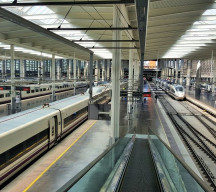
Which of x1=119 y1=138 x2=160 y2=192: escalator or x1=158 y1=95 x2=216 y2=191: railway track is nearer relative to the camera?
x1=119 y1=138 x2=160 y2=192: escalator

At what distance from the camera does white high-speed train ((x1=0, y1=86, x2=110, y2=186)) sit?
948cm

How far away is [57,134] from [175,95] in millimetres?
31172

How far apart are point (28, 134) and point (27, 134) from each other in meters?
0.10

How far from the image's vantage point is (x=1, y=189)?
30.5ft

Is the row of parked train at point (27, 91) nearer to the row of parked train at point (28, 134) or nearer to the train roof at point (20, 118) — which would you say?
the row of parked train at point (28, 134)

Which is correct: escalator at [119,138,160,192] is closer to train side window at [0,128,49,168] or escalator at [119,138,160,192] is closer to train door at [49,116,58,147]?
train side window at [0,128,49,168]

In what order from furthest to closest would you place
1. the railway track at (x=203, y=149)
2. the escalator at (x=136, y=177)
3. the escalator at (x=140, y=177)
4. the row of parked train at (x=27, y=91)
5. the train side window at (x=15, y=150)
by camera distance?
the row of parked train at (x=27, y=91) < the railway track at (x=203, y=149) < the train side window at (x=15, y=150) < the escalator at (x=140, y=177) < the escalator at (x=136, y=177)

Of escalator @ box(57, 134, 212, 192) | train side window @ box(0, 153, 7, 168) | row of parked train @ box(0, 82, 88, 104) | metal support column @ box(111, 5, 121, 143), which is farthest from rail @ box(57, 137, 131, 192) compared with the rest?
row of parked train @ box(0, 82, 88, 104)

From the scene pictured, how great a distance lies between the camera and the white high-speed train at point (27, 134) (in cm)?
948

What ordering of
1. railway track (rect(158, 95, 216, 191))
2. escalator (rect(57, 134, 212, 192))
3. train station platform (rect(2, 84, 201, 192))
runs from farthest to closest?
railway track (rect(158, 95, 216, 191))
train station platform (rect(2, 84, 201, 192))
escalator (rect(57, 134, 212, 192))

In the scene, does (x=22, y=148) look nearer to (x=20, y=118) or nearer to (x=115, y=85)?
(x=20, y=118)

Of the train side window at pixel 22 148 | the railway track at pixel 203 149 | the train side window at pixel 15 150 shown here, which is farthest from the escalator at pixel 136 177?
the railway track at pixel 203 149

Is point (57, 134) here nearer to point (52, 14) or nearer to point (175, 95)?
point (52, 14)

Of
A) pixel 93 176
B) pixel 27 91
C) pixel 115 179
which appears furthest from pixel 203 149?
pixel 27 91
